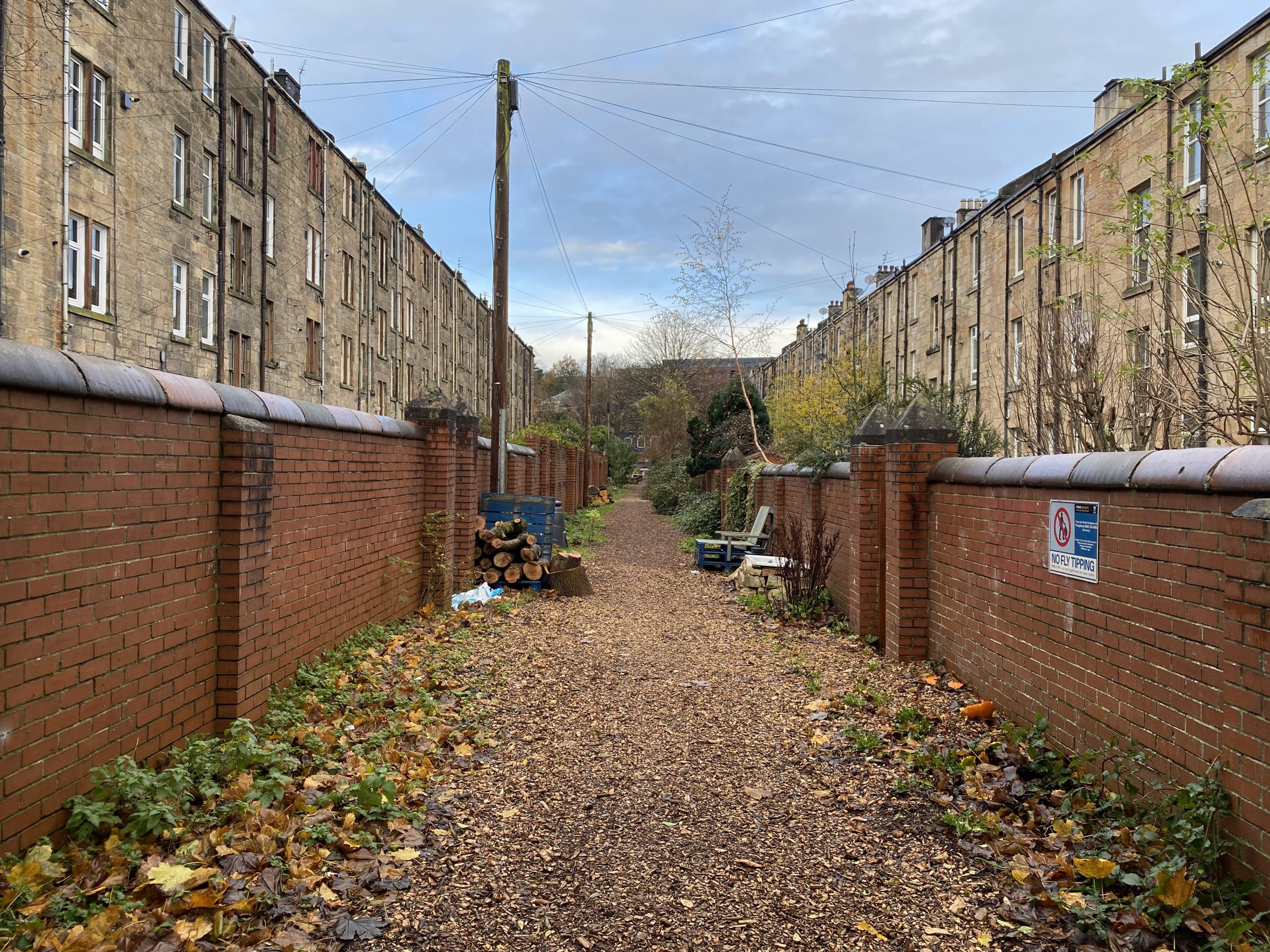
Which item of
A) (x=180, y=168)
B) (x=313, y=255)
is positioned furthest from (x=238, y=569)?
(x=313, y=255)

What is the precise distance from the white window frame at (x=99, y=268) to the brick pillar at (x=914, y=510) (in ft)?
50.1

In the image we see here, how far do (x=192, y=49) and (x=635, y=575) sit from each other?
52.5 feet

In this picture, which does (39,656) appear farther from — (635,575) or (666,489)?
(666,489)

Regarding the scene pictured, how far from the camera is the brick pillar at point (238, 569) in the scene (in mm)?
4383

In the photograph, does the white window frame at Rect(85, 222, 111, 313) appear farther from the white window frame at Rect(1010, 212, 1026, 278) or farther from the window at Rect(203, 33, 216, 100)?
the white window frame at Rect(1010, 212, 1026, 278)

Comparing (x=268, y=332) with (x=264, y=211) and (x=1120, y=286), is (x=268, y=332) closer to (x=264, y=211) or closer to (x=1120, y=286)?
(x=264, y=211)

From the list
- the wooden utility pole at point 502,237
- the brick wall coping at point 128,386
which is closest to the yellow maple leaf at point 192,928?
the brick wall coping at point 128,386

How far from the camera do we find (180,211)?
60.1 feet

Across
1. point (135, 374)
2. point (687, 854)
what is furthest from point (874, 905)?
point (135, 374)

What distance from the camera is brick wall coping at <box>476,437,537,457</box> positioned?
13762 millimetres

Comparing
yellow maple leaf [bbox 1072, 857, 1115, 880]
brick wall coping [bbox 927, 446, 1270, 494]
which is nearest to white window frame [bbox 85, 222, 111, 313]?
brick wall coping [bbox 927, 446, 1270, 494]

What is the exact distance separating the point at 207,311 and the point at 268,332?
3.30 meters

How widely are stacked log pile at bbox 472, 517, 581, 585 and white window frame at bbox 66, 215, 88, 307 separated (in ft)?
31.7

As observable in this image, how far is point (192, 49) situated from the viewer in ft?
61.5
